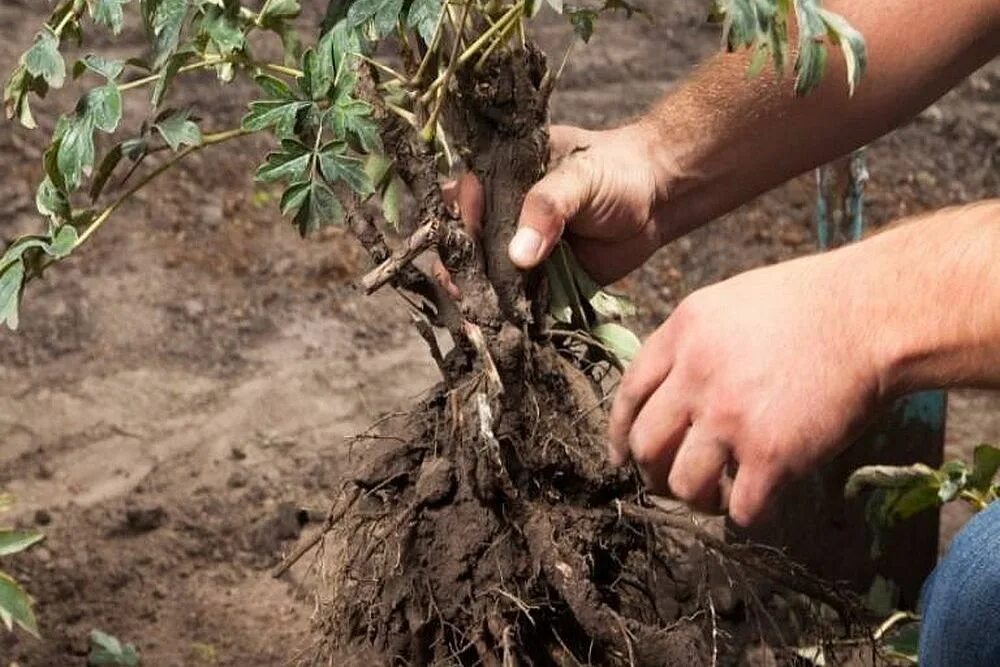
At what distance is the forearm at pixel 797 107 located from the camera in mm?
1824

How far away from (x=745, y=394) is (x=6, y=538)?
684 mm

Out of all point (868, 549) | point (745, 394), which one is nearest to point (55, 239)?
point (745, 394)

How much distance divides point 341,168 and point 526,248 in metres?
0.29

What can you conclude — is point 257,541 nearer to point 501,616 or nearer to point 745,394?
point 501,616

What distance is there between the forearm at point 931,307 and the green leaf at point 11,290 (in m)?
0.80

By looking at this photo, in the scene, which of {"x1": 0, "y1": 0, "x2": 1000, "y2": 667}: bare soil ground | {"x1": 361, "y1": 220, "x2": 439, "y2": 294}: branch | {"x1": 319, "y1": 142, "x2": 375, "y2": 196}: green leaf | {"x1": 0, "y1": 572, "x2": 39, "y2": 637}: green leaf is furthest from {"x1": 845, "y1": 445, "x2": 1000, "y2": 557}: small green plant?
{"x1": 0, "y1": 572, "x2": 39, "y2": 637}: green leaf

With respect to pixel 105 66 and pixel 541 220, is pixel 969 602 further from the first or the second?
pixel 105 66

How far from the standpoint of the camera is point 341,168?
1342mm

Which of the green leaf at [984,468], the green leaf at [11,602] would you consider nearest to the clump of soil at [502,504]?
the green leaf at [984,468]

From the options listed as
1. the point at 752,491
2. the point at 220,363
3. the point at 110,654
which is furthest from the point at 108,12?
the point at 220,363

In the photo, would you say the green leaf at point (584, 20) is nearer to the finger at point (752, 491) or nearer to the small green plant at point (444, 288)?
the small green plant at point (444, 288)

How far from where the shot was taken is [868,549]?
224cm

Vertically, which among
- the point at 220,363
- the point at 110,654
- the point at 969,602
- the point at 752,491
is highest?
the point at 752,491

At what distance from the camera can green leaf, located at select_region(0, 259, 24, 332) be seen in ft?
4.66
